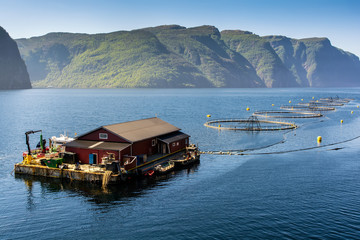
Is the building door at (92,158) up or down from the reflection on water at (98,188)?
up

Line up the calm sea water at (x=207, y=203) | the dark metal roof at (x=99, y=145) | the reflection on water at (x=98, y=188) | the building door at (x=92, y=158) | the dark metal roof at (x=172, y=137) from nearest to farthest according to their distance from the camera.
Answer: the calm sea water at (x=207, y=203) < the reflection on water at (x=98, y=188) < the dark metal roof at (x=99, y=145) < the building door at (x=92, y=158) < the dark metal roof at (x=172, y=137)

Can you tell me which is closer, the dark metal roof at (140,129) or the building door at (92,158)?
the building door at (92,158)

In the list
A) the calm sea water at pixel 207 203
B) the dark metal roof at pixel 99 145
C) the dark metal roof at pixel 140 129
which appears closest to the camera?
the calm sea water at pixel 207 203

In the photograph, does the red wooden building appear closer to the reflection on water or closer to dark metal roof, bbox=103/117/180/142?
dark metal roof, bbox=103/117/180/142

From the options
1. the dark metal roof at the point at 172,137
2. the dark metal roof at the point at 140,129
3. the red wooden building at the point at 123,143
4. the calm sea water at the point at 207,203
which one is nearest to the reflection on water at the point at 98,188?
the calm sea water at the point at 207,203

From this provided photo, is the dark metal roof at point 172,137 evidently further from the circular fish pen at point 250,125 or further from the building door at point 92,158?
the circular fish pen at point 250,125

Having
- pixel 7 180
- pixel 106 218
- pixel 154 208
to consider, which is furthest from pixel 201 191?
pixel 7 180

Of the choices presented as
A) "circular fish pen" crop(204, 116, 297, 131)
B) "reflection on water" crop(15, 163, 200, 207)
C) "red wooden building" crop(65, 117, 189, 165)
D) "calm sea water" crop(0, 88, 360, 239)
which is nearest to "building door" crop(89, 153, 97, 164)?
"red wooden building" crop(65, 117, 189, 165)

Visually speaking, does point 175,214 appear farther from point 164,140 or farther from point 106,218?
point 164,140
